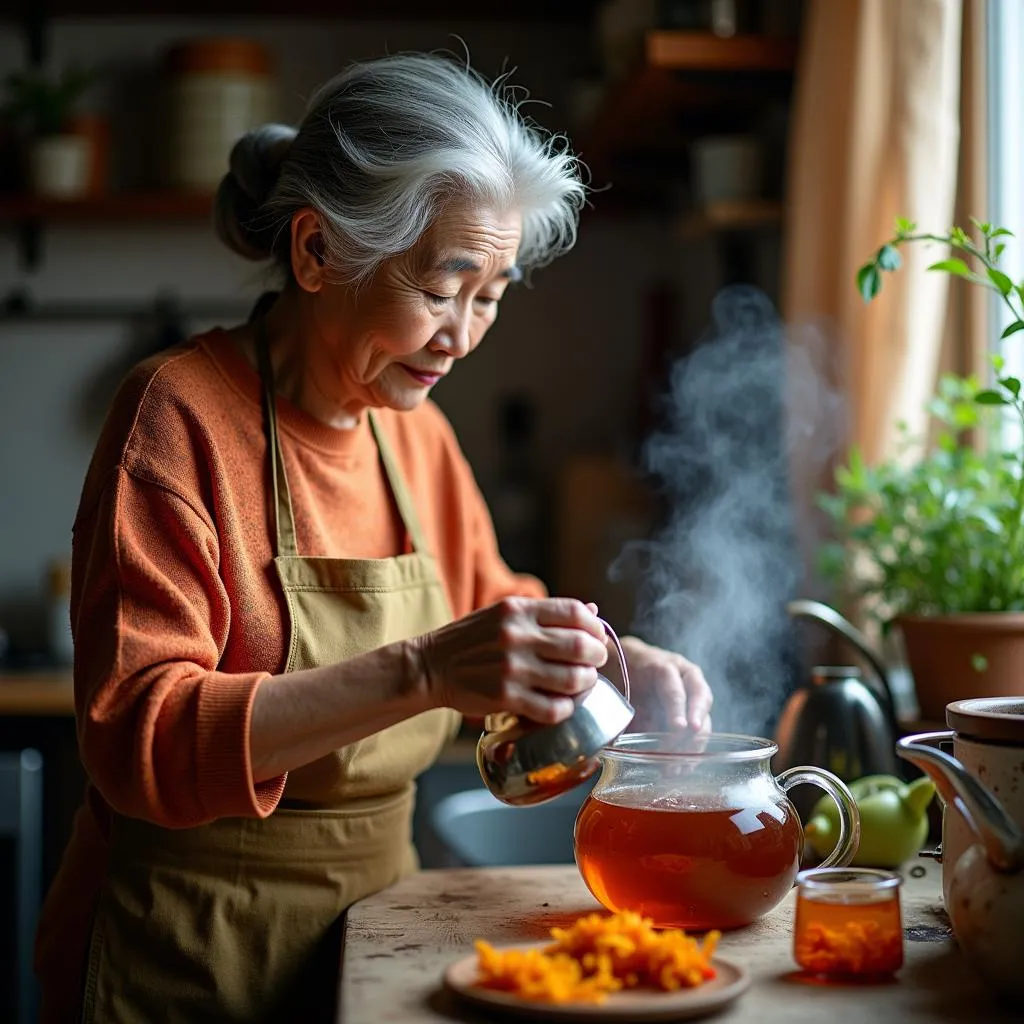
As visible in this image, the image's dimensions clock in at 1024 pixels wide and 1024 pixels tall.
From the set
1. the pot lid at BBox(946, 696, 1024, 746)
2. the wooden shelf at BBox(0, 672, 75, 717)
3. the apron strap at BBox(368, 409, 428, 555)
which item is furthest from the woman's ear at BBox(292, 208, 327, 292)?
the wooden shelf at BBox(0, 672, 75, 717)

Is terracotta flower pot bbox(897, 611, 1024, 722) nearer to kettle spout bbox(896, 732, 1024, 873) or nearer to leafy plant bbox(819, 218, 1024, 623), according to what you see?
leafy plant bbox(819, 218, 1024, 623)

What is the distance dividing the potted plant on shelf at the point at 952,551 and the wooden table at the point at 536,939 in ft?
0.79

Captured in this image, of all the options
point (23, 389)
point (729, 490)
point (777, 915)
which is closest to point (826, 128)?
point (729, 490)

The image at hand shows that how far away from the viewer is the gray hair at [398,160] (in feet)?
4.70

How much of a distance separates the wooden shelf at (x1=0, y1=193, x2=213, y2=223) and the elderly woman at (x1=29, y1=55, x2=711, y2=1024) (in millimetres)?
1911

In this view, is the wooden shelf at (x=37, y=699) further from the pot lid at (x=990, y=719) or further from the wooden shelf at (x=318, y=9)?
the pot lid at (x=990, y=719)

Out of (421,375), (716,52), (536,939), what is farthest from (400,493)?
(716,52)

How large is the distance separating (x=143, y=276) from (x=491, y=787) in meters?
2.88

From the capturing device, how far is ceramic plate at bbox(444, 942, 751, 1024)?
100 cm

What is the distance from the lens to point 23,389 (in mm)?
3736

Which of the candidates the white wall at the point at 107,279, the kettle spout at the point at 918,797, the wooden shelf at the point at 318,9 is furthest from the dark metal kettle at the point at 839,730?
the wooden shelf at the point at 318,9

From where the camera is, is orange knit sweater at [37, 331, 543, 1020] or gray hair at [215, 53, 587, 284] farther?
gray hair at [215, 53, 587, 284]

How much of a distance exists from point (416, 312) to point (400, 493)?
30 centimetres

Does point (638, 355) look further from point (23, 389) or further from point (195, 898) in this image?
point (195, 898)
